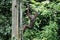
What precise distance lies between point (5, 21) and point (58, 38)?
2.26 m

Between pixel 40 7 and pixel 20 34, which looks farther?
pixel 40 7

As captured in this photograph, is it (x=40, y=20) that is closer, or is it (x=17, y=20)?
(x=17, y=20)

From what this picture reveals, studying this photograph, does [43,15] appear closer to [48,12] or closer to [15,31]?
[48,12]

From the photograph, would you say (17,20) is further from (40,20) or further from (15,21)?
(40,20)

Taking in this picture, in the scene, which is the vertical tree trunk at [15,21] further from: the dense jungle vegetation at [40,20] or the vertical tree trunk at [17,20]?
the dense jungle vegetation at [40,20]

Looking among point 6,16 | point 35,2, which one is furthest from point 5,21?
point 35,2

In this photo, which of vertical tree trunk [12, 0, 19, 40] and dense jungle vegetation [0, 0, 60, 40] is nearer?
vertical tree trunk [12, 0, 19, 40]

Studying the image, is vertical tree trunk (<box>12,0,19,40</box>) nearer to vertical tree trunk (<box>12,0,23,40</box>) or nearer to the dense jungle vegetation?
vertical tree trunk (<box>12,0,23,40</box>)

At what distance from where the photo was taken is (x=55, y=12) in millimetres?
8125

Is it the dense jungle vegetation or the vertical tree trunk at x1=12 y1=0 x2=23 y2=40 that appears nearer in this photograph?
Result: the vertical tree trunk at x1=12 y1=0 x2=23 y2=40

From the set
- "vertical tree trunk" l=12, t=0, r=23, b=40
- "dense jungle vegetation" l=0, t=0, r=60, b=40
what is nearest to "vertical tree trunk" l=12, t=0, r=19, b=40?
"vertical tree trunk" l=12, t=0, r=23, b=40

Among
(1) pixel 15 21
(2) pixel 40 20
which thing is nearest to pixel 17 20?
→ (1) pixel 15 21

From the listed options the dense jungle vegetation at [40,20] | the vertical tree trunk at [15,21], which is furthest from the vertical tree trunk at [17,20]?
the dense jungle vegetation at [40,20]

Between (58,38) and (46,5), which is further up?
(46,5)
